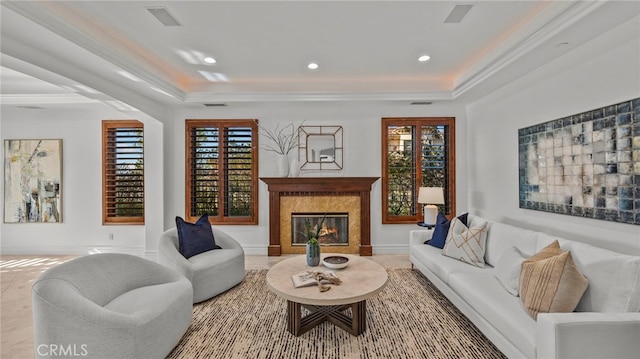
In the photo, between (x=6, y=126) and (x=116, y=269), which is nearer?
(x=116, y=269)

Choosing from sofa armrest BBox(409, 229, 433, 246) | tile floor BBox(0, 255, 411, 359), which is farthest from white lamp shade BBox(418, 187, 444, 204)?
tile floor BBox(0, 255, 411, 359)

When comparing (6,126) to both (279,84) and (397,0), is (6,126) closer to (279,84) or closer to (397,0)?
(279,84)

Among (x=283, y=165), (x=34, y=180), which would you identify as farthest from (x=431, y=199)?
(x=34, y=180)

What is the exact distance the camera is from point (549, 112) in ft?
10.4

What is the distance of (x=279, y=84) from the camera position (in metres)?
4.44

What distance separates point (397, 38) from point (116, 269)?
134 inches

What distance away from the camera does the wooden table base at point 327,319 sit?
7.87 feet

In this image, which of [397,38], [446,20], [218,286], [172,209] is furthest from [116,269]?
[446,20]

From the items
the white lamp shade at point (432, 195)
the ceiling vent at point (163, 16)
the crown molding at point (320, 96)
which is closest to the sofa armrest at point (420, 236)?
the white lamp shade at point (432, 195)

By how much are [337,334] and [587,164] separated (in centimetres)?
279

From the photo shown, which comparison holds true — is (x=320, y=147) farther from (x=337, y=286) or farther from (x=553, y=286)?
(x=553, y=286)

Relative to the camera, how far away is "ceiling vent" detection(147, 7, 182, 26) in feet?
8.10

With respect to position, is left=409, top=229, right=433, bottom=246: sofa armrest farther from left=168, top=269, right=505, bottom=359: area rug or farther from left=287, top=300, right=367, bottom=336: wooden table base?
left=287, top=300, right=367, bottom=336: wooden table base

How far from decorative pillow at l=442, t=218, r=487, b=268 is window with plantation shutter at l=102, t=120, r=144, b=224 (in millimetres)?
4962
